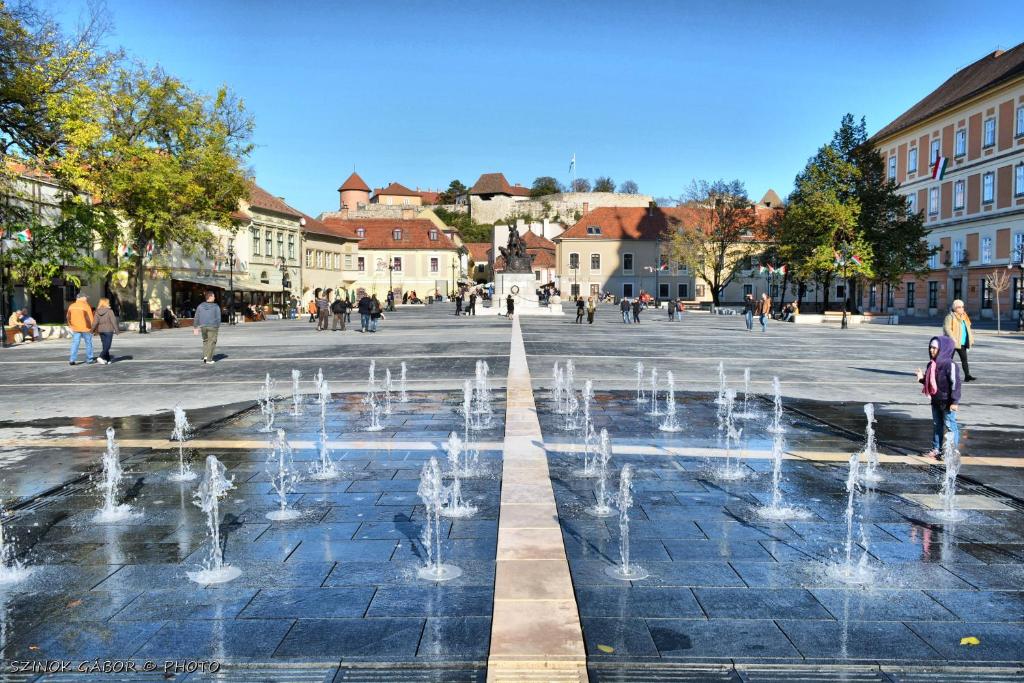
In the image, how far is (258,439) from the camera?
9969 millimetres

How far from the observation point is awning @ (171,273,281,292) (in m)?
47.3

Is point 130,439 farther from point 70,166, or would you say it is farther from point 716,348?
point 70,166

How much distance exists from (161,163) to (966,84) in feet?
171

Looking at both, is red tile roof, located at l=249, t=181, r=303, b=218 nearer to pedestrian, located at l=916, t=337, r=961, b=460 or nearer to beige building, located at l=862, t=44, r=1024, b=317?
beige building, located at l=862, t=44, r=1024, b=317

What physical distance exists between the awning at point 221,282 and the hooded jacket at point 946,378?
4083cm

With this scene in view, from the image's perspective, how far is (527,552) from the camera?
5488 millimetres

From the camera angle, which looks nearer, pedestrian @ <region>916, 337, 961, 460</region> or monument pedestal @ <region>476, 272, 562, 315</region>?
pedestrian @ <region>916, 337, 961, 460</region>

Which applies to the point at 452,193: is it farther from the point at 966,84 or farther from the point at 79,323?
the point at 79,323

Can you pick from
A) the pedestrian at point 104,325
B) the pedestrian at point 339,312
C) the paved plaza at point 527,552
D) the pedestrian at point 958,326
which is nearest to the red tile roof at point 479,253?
the pedestrian at point 339,312

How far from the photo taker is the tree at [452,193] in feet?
539

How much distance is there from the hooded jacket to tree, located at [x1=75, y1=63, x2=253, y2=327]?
29.9m

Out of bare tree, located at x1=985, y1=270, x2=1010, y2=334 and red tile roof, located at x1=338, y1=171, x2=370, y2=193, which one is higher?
red tile roof, located at x1=338, y1=171, x2=370, y2=193

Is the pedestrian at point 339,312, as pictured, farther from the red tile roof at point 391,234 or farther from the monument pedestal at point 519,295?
Result: the red tile roof at point 391,234

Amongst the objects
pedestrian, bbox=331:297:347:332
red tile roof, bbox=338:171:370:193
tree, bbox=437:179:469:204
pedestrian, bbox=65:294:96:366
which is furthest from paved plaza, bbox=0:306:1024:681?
tree, bbox=437:179:469:204
